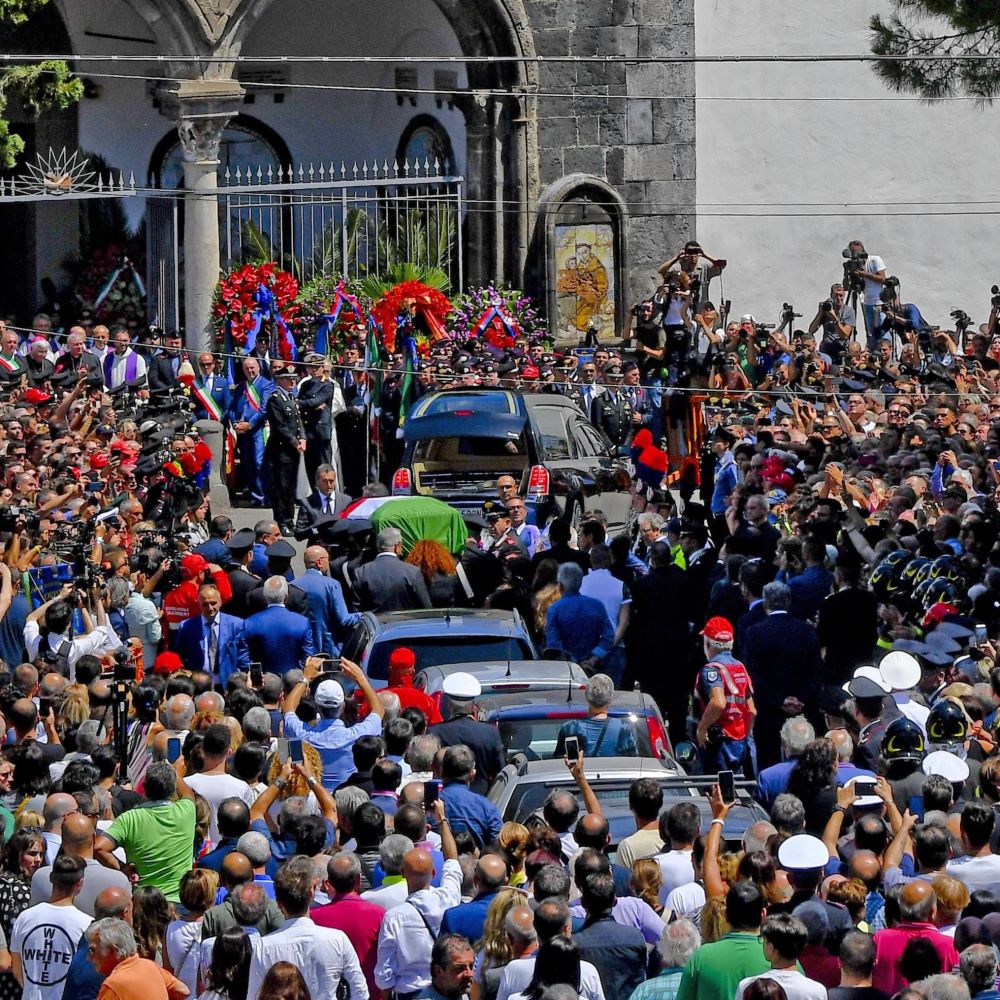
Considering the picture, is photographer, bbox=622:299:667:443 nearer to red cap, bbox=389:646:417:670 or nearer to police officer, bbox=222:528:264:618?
police officer, bbox=222:528:264:618

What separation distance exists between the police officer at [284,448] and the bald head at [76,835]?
11.7 metres

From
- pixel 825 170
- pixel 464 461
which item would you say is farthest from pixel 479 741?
pixel 825 170

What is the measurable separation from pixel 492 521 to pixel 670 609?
3734mm

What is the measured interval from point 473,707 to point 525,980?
3932mm

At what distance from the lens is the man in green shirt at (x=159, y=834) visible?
9.83m

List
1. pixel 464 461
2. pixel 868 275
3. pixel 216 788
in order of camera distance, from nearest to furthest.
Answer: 1. pixel 216 788
2. pixel 464 461
3. pixel 868 275

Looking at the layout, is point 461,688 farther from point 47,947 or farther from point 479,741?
point 47,947

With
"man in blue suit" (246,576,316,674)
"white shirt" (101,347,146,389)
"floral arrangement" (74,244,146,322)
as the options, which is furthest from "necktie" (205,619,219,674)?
"floral arrangement" (74,244,146,322)

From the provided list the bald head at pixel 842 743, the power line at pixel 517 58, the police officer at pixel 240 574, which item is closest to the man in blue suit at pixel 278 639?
the police officer at pixel 240 574

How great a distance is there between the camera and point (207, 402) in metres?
21.9

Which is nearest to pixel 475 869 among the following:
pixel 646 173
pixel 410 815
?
pixel 410 815

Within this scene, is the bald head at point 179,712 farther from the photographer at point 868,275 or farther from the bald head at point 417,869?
the photographer at point 868,275

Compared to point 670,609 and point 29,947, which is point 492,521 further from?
point 29,947

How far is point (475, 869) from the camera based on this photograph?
8.85 metres
